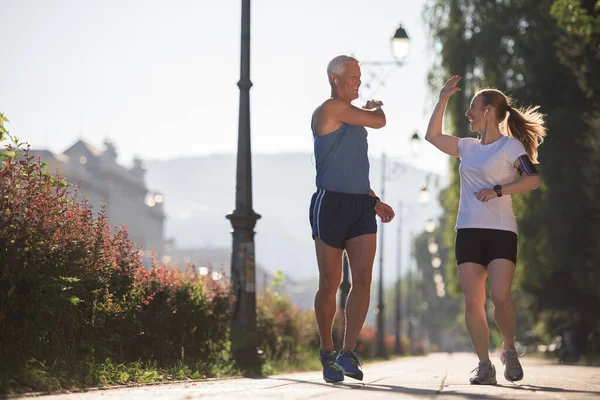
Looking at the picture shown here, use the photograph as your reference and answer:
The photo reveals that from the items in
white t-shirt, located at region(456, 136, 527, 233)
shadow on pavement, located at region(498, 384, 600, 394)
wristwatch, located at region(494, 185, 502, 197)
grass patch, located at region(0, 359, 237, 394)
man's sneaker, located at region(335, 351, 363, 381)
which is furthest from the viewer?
white t-shirt, located at region(456, 136, 527, 233)

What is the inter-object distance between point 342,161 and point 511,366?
1.96 m

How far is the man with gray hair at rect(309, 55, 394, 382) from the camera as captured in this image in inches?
315

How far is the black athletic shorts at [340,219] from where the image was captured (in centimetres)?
801

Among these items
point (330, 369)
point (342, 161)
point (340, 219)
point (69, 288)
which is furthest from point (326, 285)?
point (69, 288)

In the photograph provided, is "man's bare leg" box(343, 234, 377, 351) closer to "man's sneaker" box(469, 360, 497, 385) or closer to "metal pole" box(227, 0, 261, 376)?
"man's sneaker" box(469, 360, 497, 385)

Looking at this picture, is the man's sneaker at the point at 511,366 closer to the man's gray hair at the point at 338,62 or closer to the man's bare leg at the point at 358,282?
the man's bare leg at the point at 358,282

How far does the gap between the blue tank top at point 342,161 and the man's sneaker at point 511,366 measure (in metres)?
1.61

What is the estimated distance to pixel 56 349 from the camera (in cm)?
880

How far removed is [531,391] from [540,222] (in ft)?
73.1

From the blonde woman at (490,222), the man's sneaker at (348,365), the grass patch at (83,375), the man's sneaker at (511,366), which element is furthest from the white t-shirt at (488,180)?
the grass patch at (83,375)

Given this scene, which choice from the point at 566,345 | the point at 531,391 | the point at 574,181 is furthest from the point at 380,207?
the point at 566,345

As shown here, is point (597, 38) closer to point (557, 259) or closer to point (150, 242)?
point (557, 259)

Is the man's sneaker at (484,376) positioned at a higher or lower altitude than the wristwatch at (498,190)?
lower

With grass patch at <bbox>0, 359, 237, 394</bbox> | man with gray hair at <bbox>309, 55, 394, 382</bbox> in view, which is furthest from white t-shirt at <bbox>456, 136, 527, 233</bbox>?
grass patch at <bbox>0, 359, 237, 394</bbox>
